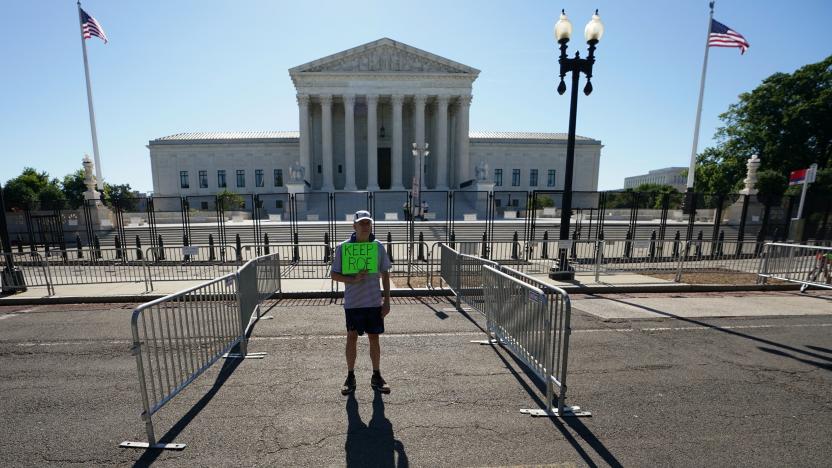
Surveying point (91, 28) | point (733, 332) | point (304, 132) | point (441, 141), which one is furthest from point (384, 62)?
point (733, 332)

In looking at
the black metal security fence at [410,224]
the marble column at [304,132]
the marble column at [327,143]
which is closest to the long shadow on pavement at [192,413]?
the black metal security fence at [410,224]

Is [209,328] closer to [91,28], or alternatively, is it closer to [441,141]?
[91,28]

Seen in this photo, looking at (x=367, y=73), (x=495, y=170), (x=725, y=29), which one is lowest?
(x=495, y=170)

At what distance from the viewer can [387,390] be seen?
4.14 meters

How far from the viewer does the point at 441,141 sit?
152 feet

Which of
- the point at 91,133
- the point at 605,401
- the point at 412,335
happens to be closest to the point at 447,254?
the point at 412,335

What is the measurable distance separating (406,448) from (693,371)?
165 inches

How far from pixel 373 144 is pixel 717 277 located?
40.0 meters

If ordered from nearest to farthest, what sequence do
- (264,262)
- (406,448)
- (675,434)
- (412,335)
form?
(406,448) → (675,434) → (412,335) → (264,262)

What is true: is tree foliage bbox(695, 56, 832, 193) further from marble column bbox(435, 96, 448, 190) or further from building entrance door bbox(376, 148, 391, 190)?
building entrance door bbox(376, 148, 391, 190)

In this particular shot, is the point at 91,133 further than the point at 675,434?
Yes

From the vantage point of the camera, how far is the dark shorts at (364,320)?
13.3ft

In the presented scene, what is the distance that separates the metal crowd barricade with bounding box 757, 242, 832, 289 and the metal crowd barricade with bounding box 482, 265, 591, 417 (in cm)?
926

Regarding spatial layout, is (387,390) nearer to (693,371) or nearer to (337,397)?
(337,397)
